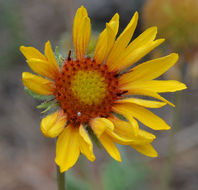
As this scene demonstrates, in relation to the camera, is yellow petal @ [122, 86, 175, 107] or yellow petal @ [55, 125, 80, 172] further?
yellow petal @ [122, 86, 175, 107]

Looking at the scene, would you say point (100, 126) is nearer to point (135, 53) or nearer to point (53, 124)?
point (53, 124)

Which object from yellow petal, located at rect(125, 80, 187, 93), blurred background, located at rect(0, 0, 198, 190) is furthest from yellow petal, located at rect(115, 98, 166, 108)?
blurred background, located at rect(0, 0, 198, 190)

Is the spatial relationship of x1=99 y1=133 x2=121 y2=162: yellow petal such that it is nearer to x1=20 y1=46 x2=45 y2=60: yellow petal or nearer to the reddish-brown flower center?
the reddish-brown flower center

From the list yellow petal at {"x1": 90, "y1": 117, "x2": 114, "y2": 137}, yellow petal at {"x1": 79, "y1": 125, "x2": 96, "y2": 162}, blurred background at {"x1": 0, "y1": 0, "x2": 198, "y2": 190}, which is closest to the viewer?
yellow petal at {"x1": 79, "y1": 125, "x2": 96, "y2": 162}

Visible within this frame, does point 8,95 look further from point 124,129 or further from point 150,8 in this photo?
point 124,129

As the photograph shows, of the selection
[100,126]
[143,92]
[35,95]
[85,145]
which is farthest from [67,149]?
[143,92]

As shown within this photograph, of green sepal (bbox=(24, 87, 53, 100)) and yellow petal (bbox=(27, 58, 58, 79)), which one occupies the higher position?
yellow petal (bbox=(27, 58, 58, 79))
